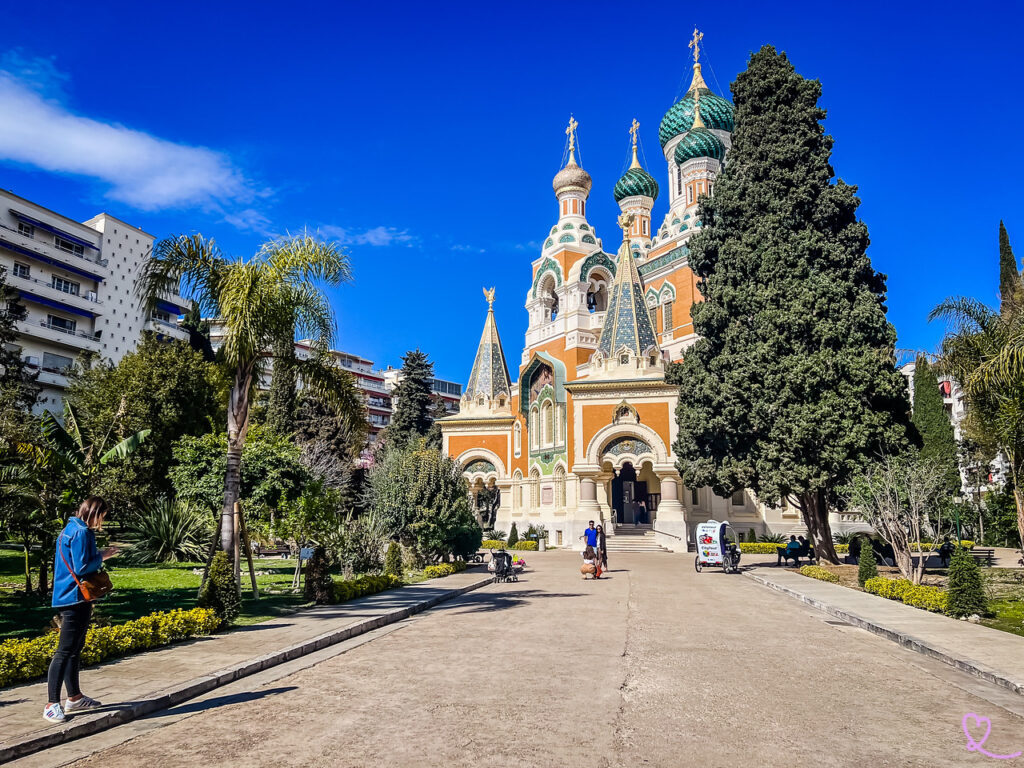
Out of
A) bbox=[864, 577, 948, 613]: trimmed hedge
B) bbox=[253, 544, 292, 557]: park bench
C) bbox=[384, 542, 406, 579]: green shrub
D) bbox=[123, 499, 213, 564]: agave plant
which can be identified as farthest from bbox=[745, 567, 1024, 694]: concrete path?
bbox=[253, 544, 292, 557]: park bench

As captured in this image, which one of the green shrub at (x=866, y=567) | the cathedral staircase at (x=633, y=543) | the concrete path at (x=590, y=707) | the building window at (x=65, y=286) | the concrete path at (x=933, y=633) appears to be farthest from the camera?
the building window at (x=65, y=286)

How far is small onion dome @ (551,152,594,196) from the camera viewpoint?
4616 centimetres

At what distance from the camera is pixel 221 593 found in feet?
32.6

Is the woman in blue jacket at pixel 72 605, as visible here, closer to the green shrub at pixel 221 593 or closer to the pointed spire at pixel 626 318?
the green shrub at pixel 221 593

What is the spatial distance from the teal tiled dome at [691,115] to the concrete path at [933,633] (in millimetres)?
35251

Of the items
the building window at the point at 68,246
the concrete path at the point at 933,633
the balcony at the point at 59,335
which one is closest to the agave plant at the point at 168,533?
the concrete path at the point at 933,633

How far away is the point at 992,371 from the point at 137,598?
642 inches

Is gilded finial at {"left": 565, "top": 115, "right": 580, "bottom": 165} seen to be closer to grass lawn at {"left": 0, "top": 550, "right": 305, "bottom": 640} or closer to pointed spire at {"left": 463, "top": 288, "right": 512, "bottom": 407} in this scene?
pointed spire at {"left": 463, "top": 288, "right": 512, "bottom": 407}

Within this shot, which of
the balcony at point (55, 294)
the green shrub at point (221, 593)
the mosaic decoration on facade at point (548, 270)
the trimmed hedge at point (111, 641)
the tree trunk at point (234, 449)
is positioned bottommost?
the trimmed hedge at point (111, 641)

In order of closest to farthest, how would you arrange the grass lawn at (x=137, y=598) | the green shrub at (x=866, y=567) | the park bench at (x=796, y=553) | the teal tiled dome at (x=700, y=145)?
the grass lawn at (x=137, y=598)
the green shrub at (x=866, y=567)
the park bench at (x=796, y=553)
the teal tiled dome at (x=700, y=145)

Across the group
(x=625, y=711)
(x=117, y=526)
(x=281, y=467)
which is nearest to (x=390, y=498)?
(x=281, y=467)

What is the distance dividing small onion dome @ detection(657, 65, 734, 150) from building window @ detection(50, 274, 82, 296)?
38.1m

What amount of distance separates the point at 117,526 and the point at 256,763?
98.0 ft

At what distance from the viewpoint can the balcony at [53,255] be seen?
1593 inches
